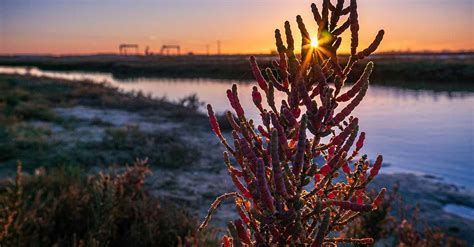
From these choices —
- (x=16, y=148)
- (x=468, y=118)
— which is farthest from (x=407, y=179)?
(x=468, y=118)

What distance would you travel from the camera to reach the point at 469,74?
137ft

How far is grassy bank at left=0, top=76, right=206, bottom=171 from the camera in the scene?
1157 centimetres

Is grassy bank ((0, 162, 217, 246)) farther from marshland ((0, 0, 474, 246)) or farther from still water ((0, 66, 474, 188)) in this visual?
still water ((0, 66, 474, 188))

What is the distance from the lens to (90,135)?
1427 cm

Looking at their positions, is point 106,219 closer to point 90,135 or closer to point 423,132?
point 90,135

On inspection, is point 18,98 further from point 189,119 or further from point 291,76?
point 291,76

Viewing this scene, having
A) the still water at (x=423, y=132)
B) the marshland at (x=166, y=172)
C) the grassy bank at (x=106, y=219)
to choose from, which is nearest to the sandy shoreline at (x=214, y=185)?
the marshland at (x=166, y=172)

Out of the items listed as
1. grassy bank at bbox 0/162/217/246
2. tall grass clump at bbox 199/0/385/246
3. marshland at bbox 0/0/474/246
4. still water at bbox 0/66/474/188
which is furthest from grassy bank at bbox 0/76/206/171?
tall grass clump at bbox 199/0/385/246

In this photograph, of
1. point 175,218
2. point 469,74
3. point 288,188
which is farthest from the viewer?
point 469,74

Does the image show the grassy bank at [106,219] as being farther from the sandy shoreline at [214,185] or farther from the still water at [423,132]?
the still water at [423,132]

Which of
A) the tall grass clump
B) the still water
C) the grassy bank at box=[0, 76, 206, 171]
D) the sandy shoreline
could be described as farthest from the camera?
the still water

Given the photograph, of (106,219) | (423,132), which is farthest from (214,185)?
(423,132)

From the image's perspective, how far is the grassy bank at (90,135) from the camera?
38.0 ft

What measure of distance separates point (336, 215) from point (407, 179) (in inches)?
399
